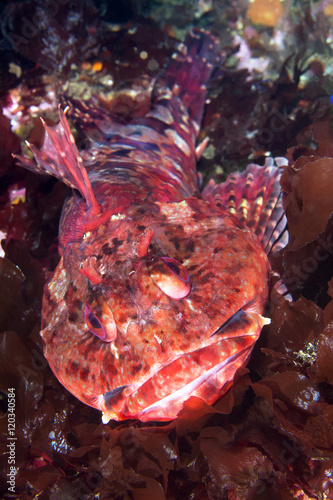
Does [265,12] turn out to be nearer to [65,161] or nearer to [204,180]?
[204,180]

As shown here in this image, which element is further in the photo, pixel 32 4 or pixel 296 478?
pixel 32 4

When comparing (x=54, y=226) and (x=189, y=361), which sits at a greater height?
(x=189, y=361)

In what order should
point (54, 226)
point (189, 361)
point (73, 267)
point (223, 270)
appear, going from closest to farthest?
1. point (189, 361)
2. point (223, 270)
3. point (73, 267)
4. point (54, 226)

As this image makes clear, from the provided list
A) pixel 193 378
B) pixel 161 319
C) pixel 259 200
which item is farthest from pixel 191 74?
pixel 193 378

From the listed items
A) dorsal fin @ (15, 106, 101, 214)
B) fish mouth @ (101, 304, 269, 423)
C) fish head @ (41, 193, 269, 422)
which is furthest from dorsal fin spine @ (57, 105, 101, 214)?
fish mouth @ (101, 304, 269, 423)

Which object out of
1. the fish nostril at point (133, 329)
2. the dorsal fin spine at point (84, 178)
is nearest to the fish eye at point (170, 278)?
the fish nostril at point (133, 329)

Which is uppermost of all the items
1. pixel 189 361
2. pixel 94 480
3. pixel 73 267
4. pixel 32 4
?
pixel 32 4

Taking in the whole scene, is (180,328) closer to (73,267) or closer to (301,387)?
(301,387)

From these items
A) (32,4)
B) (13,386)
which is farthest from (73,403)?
(32,4)

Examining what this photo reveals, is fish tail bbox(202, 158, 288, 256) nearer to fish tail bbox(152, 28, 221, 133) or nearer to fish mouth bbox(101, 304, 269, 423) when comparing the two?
fish mouth bbox(101, 304, 269, 423)
